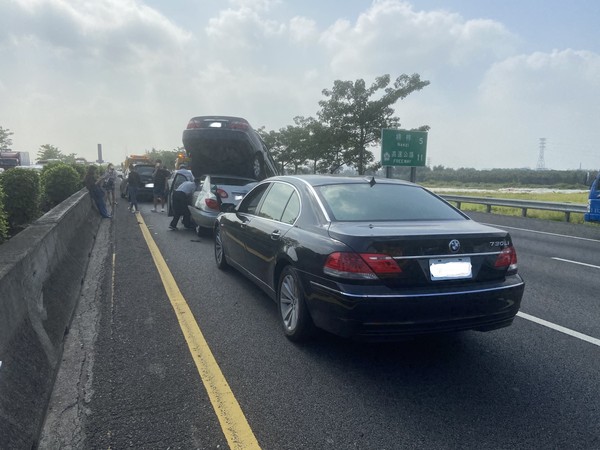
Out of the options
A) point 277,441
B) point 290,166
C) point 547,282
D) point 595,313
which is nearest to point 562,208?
point 547,282

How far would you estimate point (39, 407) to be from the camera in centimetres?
303

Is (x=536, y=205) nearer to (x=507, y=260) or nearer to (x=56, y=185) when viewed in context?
(x=507, y=260)

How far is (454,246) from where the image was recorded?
3.69m

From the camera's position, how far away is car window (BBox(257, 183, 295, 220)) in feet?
16.8

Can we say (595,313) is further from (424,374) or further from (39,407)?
(39,407)

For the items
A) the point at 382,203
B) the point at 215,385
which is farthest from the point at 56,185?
the point at 215,385

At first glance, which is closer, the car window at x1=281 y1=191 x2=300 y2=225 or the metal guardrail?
the car window at x1=281 y1=191 x2=300 y2=225

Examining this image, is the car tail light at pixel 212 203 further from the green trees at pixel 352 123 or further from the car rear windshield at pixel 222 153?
the green trees at pixel 352 123

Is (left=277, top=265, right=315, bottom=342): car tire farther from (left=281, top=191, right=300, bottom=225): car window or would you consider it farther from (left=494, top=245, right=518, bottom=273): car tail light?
(left=494, top=245, right=518, bottom=273): car tail light

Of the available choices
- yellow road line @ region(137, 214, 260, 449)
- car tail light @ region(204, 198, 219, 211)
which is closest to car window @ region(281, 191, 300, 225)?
yellow road line @ region(137, 214, 260, 449)

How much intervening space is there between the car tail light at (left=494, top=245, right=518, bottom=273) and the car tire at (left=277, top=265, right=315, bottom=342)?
5.36ft

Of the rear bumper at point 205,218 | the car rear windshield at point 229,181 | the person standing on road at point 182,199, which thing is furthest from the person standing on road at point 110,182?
the rear bumper at point 205,218

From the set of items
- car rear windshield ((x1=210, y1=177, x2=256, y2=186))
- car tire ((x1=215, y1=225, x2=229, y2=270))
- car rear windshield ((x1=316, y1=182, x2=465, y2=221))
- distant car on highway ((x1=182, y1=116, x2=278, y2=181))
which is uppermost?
distant car on highway ((x1=182, y1=116, x2=278, y2=181))

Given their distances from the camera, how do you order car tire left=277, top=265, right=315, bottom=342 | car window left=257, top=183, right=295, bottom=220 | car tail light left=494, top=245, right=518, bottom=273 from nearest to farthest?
car tail light left=494, top=245, right=518, bottom=273
car tire left=277, top=265, right=315, bottom=342
car window left=257, top=183, right=295, bottom=220
